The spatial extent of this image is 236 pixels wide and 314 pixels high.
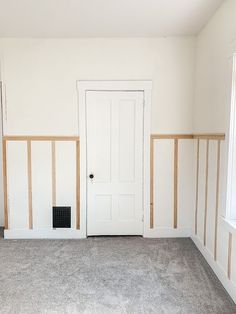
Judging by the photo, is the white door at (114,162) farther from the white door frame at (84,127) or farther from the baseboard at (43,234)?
the baseboard at (43,234)

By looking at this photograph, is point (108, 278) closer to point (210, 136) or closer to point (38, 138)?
point (210, 136)

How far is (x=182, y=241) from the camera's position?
11.7 feet

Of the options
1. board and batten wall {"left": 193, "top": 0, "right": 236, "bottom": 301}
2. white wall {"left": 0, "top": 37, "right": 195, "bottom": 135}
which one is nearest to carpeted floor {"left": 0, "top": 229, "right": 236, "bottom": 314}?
board and batten wall {"left": 193, "top": 0, "right": 236, "bottom": 301}

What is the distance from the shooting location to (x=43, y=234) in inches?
145

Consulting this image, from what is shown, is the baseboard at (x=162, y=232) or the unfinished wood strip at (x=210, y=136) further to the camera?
the baseboard at (x=162, y=232)

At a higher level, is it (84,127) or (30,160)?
(84,127)

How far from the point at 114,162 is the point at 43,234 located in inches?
56.9

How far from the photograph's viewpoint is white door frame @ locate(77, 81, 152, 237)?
3535mm

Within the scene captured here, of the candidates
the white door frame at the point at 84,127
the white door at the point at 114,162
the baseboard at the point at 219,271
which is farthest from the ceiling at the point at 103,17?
the baseboard at the point at 219,271

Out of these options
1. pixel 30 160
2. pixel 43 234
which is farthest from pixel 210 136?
pixel 43 234

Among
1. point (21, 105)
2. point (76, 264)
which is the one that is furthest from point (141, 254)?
point (21, 105)

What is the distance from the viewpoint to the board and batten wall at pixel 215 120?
240 cm

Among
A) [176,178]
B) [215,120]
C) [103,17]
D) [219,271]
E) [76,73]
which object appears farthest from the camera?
[176,178]

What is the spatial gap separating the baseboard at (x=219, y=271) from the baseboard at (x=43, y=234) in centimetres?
165
